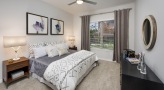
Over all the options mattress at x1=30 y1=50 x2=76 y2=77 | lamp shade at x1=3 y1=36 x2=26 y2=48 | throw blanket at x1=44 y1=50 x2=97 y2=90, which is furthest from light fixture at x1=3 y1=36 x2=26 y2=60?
throw blanket at x1=44 y1=50 x2=97 y2=90

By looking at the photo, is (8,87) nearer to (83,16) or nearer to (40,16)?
(40,16)

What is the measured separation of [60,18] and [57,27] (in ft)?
1.75

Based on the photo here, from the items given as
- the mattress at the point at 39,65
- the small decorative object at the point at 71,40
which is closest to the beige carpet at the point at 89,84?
the mattress at the point at 39,65

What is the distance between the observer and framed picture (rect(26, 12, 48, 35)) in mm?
3018

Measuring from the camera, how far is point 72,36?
5203mm

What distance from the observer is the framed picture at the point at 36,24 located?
Answer: 3.02 meters

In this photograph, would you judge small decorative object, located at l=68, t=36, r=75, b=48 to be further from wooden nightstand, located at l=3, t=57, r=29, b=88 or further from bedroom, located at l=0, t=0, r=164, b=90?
wooden nightstand, located at l=3, t=57, r=29, b=88

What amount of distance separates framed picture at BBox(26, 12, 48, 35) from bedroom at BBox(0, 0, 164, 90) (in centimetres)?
12

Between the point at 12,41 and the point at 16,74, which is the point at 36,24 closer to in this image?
the point at 12,41

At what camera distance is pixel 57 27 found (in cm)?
419

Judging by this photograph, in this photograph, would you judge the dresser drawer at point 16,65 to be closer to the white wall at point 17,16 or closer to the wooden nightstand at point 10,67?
the wooden nightstand at point 10,67

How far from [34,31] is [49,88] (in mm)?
2032

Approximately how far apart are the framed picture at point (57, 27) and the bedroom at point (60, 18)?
165 mm

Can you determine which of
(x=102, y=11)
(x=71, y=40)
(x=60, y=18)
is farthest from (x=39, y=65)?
(x=102, y=11)
